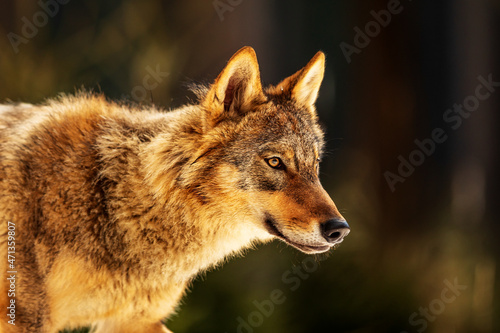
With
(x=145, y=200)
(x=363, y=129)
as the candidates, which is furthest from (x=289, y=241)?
(x=363, y=129)

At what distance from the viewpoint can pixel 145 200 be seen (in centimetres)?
338

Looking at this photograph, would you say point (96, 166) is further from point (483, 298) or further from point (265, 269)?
point (483, 298)

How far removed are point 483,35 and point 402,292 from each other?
128 inches

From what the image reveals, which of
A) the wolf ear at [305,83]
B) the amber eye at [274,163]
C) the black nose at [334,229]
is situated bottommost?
the black nose at [334,229]

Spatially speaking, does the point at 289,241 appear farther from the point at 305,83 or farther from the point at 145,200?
the point at 305,83

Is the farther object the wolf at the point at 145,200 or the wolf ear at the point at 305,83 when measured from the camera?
the wolf ear at the point at 305,83

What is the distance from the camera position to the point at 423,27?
22.1 feet

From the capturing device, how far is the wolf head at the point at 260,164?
3123 mm

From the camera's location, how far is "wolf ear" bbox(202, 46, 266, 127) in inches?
126

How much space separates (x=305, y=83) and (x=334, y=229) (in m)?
1.15

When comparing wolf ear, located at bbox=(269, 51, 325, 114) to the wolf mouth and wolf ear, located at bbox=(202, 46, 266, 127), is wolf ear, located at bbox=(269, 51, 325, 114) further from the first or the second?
the wolf mouth

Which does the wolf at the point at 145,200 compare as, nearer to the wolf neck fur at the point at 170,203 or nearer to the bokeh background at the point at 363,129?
the wolf neck fur at the point at 170,203

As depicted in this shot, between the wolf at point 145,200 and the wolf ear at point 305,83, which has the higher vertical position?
the wolf ear at point 305,83

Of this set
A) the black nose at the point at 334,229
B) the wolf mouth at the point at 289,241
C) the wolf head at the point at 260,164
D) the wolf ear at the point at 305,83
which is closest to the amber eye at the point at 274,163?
the wolf head at the point at 260,164
